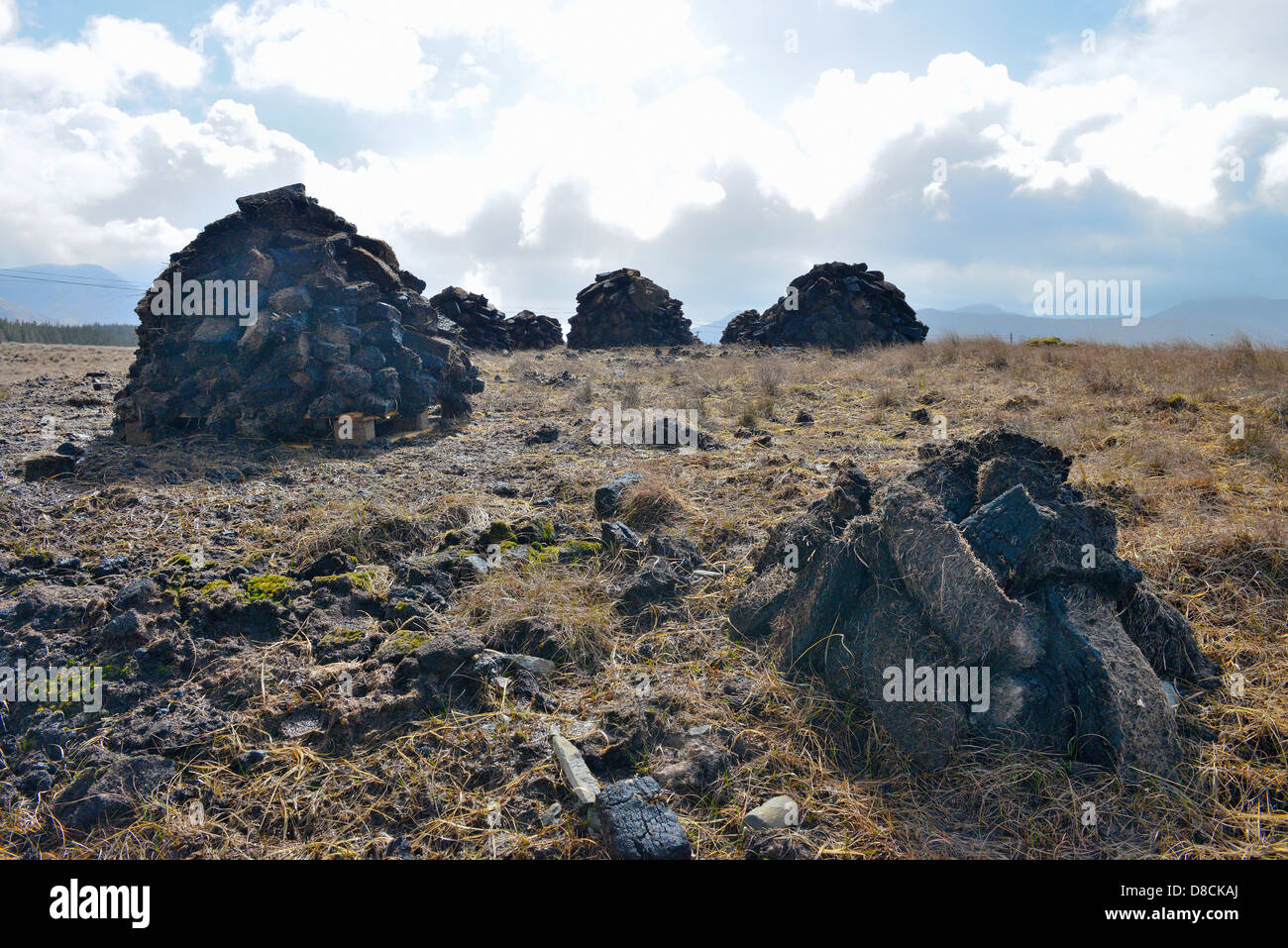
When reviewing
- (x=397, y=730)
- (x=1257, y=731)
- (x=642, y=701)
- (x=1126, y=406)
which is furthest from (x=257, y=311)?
(x=1126, y=406)

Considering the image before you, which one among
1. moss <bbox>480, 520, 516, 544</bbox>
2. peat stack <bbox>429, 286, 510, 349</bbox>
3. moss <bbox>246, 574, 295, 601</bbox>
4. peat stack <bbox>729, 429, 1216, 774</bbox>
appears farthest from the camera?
peat stack <bbox>429, 286, 510, 349</bbox>

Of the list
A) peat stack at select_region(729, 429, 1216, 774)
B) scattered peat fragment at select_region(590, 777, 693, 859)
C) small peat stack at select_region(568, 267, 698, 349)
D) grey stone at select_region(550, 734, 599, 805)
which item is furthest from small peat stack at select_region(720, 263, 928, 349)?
scattered peat fragment at select_region(590, 777, 693, 859)

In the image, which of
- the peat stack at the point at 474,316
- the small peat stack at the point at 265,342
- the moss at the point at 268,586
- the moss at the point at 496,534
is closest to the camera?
the moss at the point at 268,586

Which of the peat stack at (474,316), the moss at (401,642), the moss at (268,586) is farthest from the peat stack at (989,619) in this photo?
the peat stack at (474,316)

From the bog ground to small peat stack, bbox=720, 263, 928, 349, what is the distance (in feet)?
47.9

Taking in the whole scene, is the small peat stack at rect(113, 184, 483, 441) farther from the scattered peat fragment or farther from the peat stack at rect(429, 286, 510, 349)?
the peat stack at rect(429, 286, 510, 349)

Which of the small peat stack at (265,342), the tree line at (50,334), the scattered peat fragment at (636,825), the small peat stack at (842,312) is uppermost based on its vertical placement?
the tree line at (50,334)

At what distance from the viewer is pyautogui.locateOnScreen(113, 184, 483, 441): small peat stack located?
7977 millimetres

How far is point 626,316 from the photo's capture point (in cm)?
2534

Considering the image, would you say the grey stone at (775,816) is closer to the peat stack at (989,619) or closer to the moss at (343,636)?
the peat stack at (989,619)

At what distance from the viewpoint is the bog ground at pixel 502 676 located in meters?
2.51

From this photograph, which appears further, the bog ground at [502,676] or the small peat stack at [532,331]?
the small peat stack at [532,331]

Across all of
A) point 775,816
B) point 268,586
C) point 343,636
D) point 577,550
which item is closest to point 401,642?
point 343,636

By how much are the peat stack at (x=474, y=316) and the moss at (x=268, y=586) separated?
772 inches
